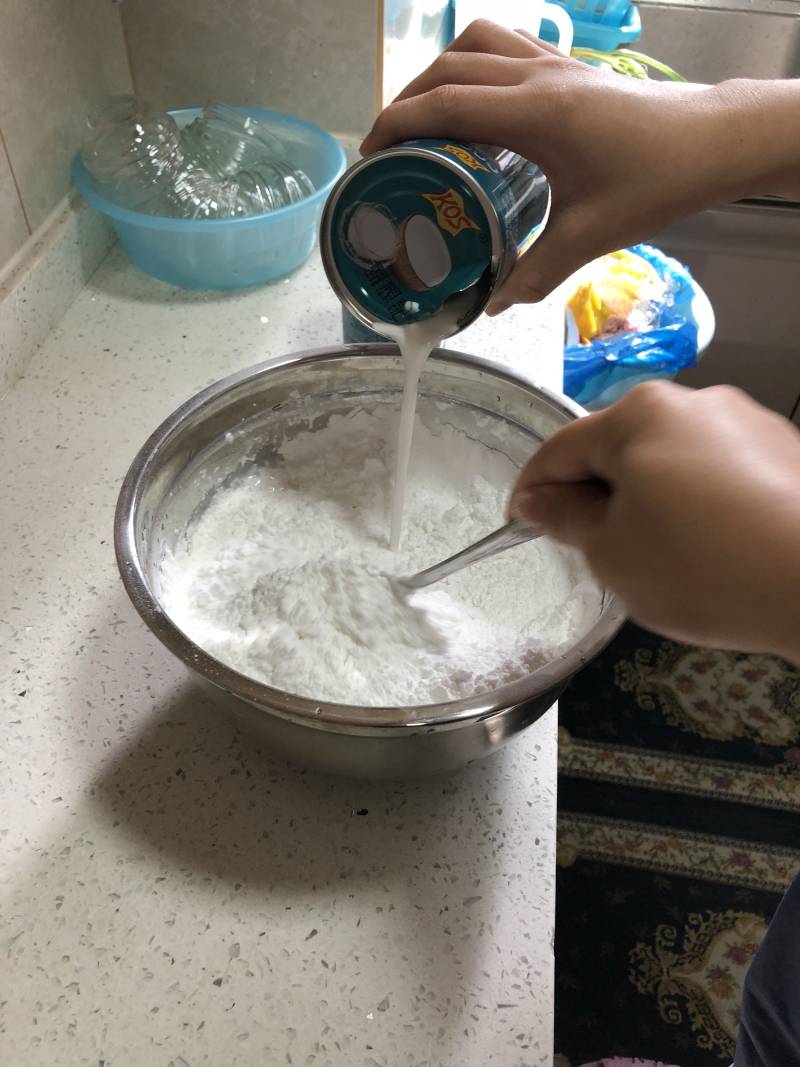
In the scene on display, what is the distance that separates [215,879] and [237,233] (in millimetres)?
694

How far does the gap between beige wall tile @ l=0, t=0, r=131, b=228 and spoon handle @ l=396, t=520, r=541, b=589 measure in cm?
60

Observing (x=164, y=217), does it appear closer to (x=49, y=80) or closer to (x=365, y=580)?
(x=49, y=80)

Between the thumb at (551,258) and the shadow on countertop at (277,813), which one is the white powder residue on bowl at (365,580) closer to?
the shadow on countertop at (277,813)

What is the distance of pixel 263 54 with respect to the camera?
41.4 inches

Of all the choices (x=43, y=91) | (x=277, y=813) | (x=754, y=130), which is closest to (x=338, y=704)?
(x=277, y=813)

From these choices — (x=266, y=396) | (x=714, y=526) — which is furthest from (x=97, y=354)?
(x=714, y=526)

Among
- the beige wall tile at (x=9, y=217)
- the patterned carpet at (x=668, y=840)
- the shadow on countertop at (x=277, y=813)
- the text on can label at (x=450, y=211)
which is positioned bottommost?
the patterned carpet at (x=668, y=840)

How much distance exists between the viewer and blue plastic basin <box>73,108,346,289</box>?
3.07ft

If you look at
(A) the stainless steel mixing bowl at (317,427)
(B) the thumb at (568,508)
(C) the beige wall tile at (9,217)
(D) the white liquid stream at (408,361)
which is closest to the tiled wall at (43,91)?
(C) the beige wall tile at (9,217)

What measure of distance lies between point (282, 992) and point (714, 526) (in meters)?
0.36

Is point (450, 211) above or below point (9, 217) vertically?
above

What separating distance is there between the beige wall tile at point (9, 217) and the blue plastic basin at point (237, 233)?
9cm

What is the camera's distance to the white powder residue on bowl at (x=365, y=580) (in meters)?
0.60

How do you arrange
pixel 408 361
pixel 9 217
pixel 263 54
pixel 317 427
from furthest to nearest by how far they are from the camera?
pixel 263 54 < pixel 9 217 < pixel 317 427 < pixel 408 361
